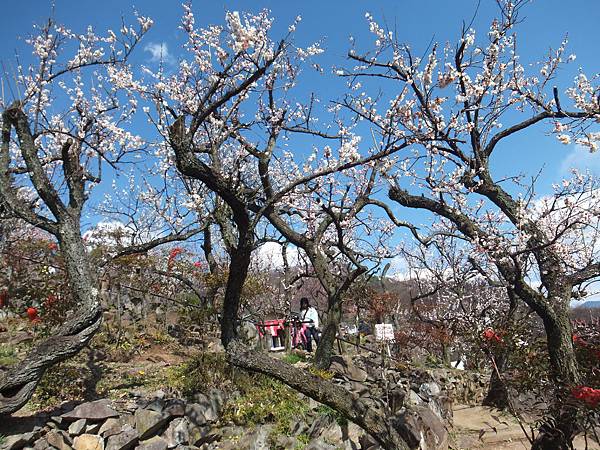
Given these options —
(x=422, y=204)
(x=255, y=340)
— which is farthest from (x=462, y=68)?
(x=255, y=340)

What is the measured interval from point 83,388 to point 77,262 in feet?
6.60

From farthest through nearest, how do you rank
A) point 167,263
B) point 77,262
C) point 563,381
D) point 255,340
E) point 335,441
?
point 167,263
point 255,340
point 335,441
point 77,262
point 563,381

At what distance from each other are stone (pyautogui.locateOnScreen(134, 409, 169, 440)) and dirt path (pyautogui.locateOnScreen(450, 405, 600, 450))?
16.2ft

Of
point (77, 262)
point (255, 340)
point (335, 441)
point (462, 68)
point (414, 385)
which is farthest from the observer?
point (255, 340)

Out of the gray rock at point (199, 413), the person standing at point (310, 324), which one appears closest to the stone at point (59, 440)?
the gray rock at point (199, 413)

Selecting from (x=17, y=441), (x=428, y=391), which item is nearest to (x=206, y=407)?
(x=17, y=441)

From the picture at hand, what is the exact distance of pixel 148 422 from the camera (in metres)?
5.20

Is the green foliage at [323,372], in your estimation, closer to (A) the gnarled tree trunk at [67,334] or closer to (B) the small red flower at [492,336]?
(B) the small red flower at [492,336]

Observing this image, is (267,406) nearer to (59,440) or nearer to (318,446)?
(318,446)

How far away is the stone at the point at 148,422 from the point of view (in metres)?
5.14

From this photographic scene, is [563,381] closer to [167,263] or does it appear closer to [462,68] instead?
[462,68]

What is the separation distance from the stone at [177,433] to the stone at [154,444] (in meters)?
0.09

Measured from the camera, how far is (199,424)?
5.63 meters

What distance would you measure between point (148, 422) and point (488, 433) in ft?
20.6
